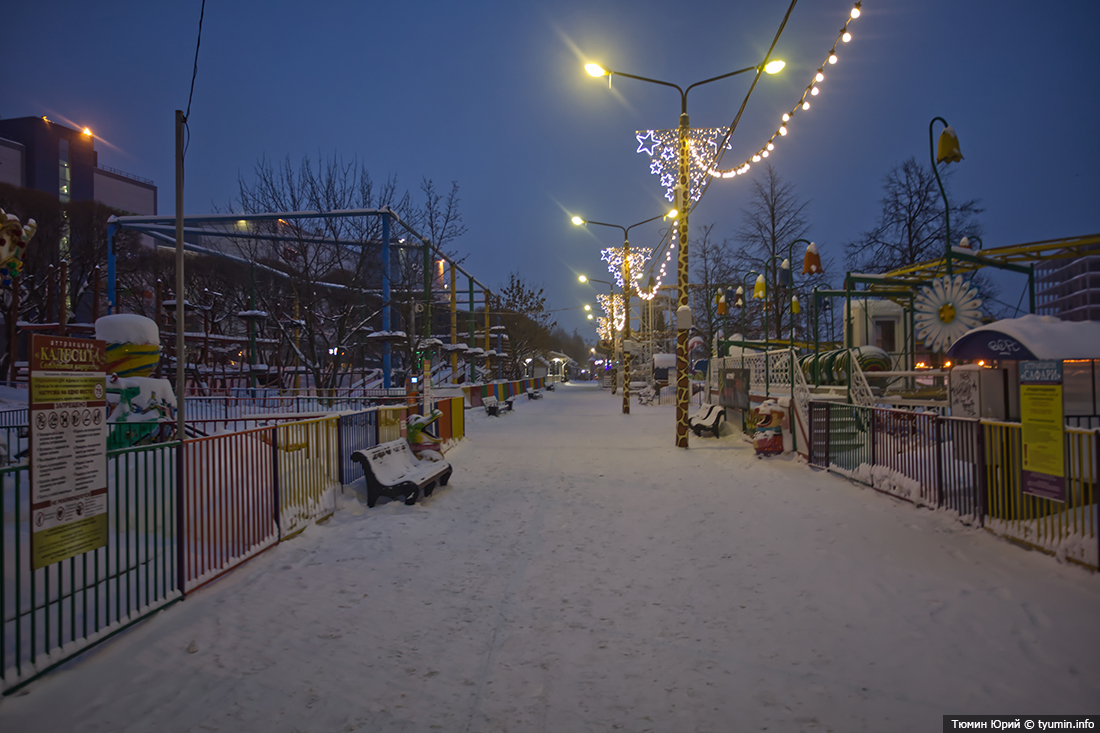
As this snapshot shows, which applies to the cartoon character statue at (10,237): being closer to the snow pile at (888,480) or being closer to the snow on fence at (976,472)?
the snow on fence at (976,472)

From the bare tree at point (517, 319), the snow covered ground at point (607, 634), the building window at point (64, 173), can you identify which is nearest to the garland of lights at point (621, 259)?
the bare tree at point (517, 319)

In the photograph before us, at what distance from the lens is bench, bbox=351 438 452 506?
8086mm

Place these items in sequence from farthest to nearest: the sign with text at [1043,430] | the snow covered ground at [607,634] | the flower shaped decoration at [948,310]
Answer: the flower shaped decoration at [948,310] < the sign with text at [1043,430] < the snow covered ground at [607,634]

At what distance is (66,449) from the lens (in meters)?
3.69

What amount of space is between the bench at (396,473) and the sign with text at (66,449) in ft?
13.5

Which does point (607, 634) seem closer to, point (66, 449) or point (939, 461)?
point (66, 449)

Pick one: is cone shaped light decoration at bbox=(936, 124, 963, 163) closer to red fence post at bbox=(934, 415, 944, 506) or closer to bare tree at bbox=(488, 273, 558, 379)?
red fence post at bbox=(934, 415, 944, 506)

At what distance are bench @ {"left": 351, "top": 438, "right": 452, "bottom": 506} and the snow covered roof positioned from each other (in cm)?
839

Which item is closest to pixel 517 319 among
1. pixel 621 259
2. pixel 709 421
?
pixel 621 259

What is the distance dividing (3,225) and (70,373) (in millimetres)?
4956

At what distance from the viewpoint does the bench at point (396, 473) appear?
809 centimetres

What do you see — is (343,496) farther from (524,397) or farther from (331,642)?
(524,397)

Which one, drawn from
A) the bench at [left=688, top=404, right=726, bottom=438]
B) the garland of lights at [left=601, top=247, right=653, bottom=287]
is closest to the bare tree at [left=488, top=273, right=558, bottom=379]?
the garland of lights at [left=601, top=247, right=653, bottom=287]

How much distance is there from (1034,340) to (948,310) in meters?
3.35
